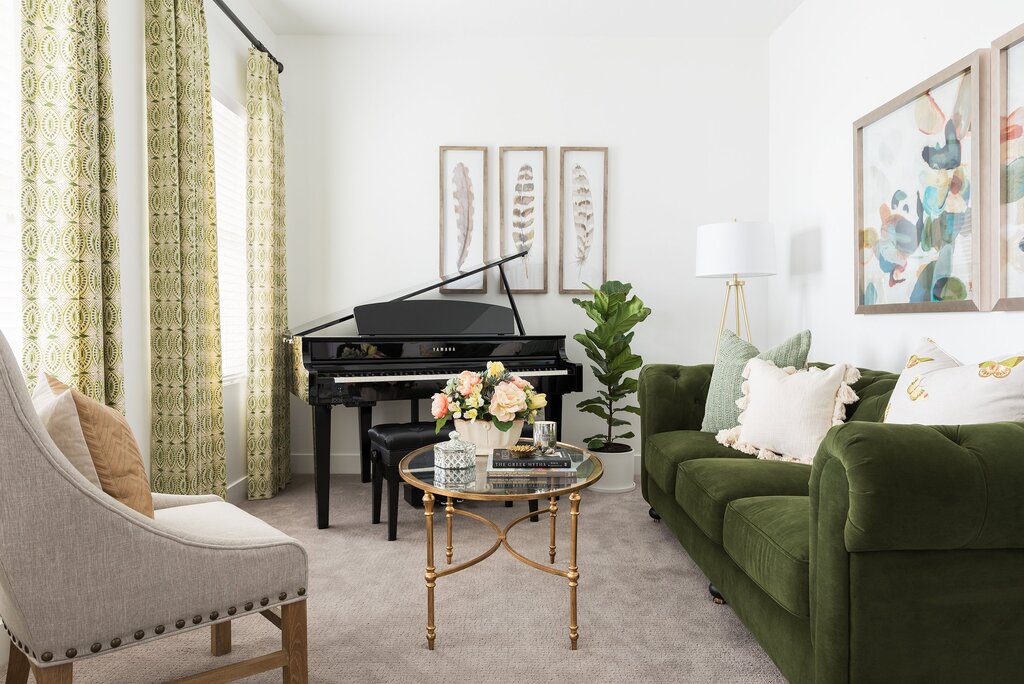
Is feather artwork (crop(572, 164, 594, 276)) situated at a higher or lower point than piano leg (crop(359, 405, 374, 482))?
higher

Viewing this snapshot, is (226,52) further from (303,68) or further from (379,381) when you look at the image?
(379,381)

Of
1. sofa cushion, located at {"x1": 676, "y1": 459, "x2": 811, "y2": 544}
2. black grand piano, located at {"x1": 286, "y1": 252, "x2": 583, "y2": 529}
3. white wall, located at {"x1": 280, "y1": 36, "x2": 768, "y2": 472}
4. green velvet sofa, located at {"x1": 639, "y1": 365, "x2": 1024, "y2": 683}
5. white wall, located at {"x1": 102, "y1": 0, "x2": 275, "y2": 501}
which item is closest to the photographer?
green velvet sofa, located at {"x1": 639, "y1": 365, "x2": 1024, "y2": 683}

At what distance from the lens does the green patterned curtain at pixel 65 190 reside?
197 cm

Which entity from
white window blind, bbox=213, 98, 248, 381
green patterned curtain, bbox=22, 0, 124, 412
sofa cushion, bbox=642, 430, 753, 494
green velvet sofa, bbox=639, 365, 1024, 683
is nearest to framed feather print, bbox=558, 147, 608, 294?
sofa cushion, bbox=642, 430, 753, 494

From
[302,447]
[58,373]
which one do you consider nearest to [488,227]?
[302,447]

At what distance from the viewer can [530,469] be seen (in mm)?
2123

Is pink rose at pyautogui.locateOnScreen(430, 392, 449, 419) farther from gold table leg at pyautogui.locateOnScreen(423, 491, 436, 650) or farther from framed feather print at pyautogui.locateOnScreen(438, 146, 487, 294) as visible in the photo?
framed feather print at pyautogui.locateOnScreen(438, 146, 487, 294)

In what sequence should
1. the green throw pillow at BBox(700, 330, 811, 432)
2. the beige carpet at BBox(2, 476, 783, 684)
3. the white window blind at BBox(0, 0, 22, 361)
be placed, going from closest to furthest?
1. the beige carpet at BBox(2, 476, 783, 684)
2. the white window blind at BBox(0, 0, 22, 361)
3. the green throw pillow at BBox(700, 330, 811, 432)

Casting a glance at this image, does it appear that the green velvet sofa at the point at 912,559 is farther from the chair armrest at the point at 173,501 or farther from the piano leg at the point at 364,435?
the piano leg at the point at 364,435

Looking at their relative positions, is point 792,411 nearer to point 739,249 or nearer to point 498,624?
point 739,249

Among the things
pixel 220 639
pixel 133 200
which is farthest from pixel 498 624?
pixel 133 200

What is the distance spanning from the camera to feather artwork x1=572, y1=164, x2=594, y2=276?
427 centimetres

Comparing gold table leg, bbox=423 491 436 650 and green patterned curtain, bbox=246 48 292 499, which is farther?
green patterned curtain, bbox=246 48 292 499

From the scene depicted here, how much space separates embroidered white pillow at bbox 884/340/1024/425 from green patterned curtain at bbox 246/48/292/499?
3.10 m
